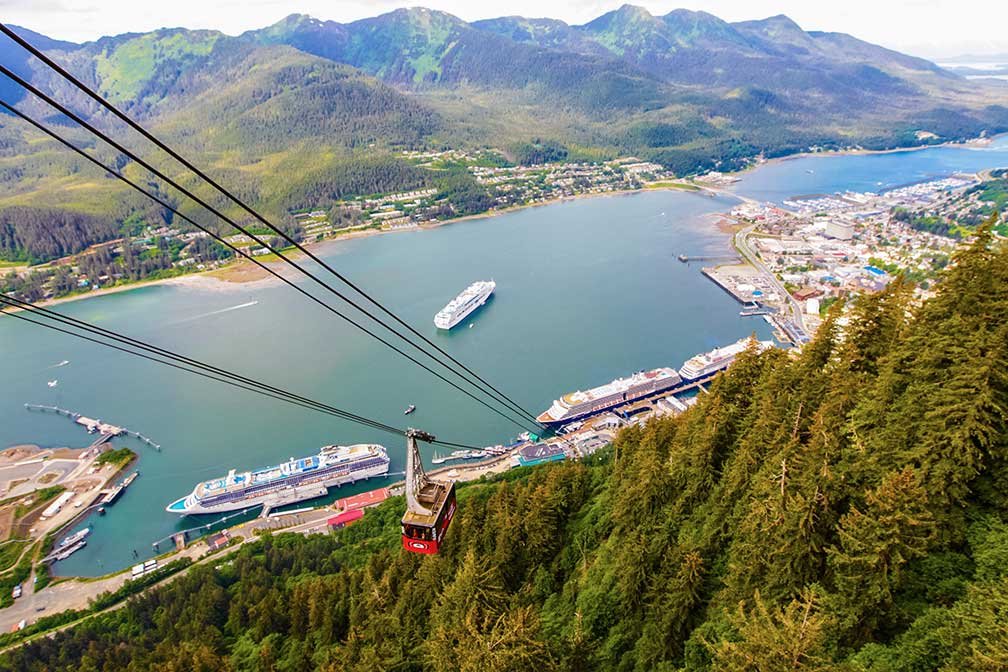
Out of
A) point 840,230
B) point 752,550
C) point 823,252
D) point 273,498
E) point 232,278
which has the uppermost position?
point 752,550

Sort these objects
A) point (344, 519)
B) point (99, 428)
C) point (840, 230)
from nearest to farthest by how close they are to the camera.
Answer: point (344, 519)
point (99, 428)
point (840, 230)

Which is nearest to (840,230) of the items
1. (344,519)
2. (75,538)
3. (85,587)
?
(344,519)

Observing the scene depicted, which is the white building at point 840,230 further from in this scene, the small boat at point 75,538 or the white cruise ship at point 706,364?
the small boat at point 75,538

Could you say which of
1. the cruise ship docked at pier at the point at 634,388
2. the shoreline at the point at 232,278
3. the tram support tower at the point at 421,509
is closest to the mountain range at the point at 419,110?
the shoreline at the point at 232,278

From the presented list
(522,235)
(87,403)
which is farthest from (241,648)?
(522,235)

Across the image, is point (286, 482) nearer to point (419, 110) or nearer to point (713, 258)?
point (713, 258)

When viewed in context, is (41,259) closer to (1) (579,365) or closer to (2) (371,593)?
(1) (579,365)
